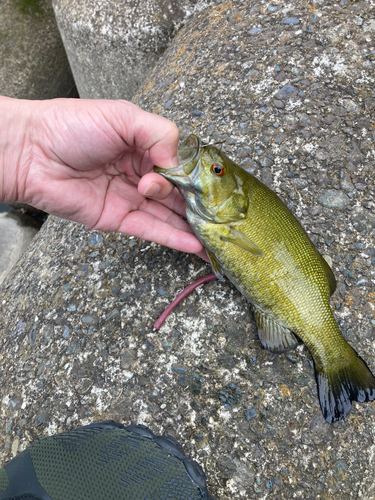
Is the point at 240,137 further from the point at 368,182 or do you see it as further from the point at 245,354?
the point at 245,354

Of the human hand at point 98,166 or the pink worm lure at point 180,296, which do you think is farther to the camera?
the pink worm lure at point 180,296

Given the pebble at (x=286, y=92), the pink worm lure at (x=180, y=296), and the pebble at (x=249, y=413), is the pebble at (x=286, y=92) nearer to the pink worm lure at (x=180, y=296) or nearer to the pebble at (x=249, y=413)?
the pink worm lure at (x=180, y=296)

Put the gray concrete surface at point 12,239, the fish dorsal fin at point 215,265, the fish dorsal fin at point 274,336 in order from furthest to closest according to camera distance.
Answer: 1. the gray concrete surface at point 12,239
2. the fish dorsal fin at point 215,265
3. the fish dorsal fin at point 274,336

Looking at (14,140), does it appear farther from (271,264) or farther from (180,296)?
(271,264)

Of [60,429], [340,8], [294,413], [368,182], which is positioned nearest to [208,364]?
[294,413]

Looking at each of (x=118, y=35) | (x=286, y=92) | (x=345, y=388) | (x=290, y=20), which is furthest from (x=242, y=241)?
(x=118, y=35)

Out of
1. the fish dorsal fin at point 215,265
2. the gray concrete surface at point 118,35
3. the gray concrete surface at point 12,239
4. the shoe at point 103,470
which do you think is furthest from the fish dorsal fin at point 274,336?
the gray concrete surface at point 12,239
